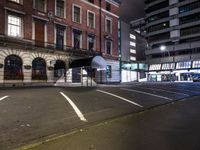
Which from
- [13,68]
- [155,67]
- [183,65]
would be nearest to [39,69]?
[13,68]

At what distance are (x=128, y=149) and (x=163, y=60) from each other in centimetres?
7461

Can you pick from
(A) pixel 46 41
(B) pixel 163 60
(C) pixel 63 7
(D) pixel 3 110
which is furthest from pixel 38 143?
(B) pixel 163 60

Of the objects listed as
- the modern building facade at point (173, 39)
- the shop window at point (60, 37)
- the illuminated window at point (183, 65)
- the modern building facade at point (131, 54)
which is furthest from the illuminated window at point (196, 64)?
the shop window at point (60, 37)

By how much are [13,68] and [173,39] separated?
203 feet

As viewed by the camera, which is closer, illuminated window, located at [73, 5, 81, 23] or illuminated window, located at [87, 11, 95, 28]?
illuminated window, located at [73, 5, 81, 23]

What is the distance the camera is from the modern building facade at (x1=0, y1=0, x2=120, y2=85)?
23844mm

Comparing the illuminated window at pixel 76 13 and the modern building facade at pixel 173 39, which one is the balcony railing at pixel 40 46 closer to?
the illuminated window at pixel 76 13

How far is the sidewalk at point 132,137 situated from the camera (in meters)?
5.20

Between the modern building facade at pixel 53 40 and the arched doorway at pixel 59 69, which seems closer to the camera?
the modern building facade at pixel 53 40

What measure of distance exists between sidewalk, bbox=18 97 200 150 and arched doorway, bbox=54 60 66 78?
20473 millimetres

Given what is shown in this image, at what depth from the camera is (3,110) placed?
895 cm

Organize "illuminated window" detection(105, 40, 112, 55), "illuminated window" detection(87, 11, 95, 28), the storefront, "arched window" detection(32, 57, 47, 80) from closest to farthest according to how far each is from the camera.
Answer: "arched window" detection(32, 57, 47, 80)
"illuminated window" detection(87, 11, 95, 28)
"illuminated window" detection(105, 40, 112, 55)
the storefront

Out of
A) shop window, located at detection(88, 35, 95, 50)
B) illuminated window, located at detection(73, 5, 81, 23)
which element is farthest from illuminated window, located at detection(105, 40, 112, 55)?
illuminated window, located at detection(73, 5, 81, 23)

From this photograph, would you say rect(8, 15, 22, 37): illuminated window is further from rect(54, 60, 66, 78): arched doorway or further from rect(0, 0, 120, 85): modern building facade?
rect(54, 60, 66, 78): arched doorway
